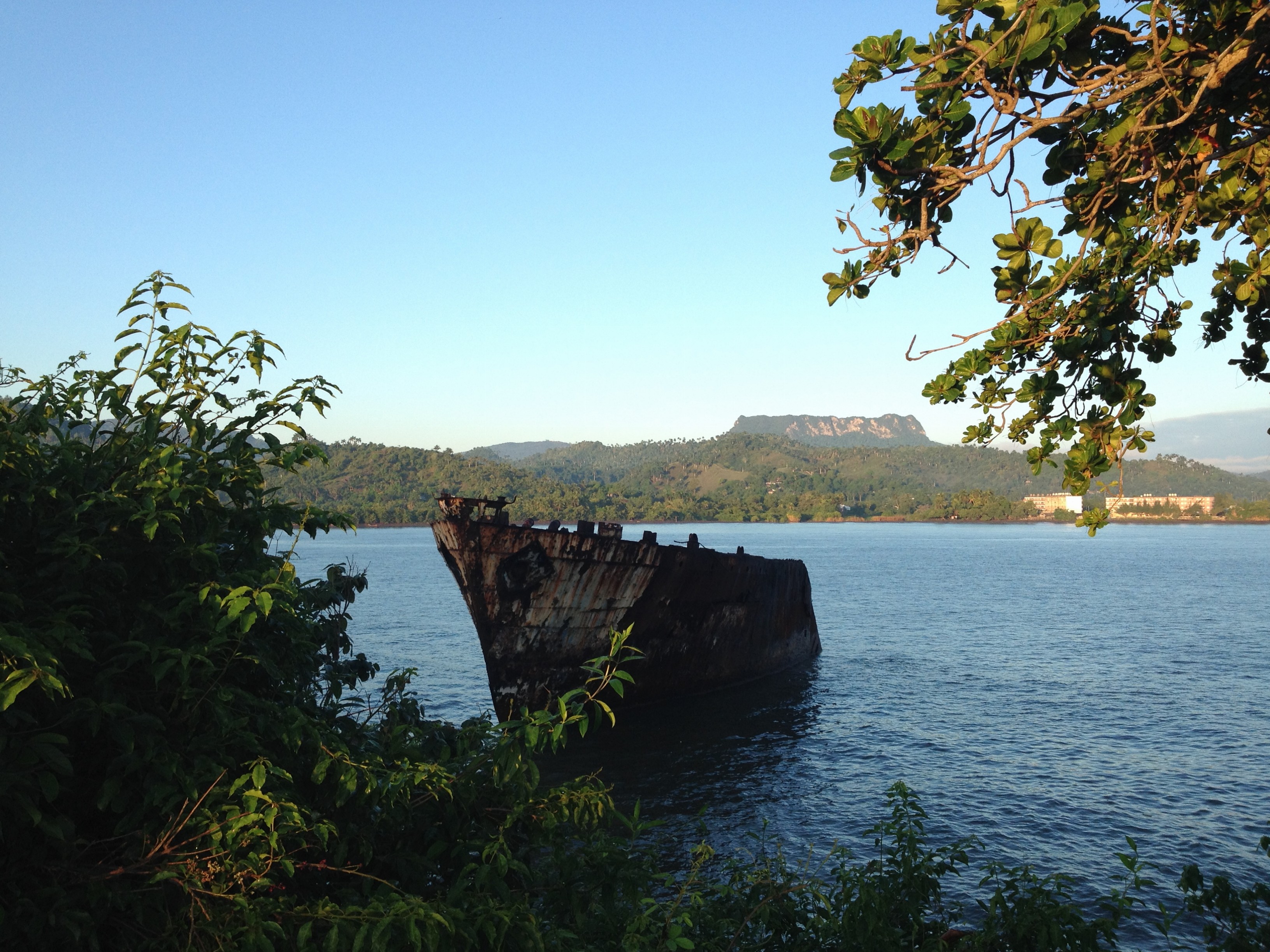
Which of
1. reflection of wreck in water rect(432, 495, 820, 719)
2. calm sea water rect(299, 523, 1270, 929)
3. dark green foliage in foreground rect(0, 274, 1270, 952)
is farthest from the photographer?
reflection of wreck in water rect(432, 495, 820, 719)

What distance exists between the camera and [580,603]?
20000 mm

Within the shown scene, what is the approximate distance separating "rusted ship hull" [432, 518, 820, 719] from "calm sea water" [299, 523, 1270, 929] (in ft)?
4.01

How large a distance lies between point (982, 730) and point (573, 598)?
11096 millimetres

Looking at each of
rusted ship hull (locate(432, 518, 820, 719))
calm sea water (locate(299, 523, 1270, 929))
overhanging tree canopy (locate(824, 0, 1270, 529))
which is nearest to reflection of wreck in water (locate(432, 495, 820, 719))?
rusted ship hull (locate(432, 518, 820, 719))

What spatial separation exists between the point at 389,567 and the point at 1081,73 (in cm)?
8596

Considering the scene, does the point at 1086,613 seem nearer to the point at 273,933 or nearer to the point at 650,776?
the point at 650,776

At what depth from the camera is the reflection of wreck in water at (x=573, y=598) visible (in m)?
18.9

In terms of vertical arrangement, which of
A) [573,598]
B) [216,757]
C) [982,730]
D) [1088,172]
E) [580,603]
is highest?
[1088,172]

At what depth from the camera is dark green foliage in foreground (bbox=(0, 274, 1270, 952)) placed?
3633 mm

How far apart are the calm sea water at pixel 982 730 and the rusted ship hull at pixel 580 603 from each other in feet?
4.01

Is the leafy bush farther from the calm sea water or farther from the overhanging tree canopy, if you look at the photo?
the calm sea water

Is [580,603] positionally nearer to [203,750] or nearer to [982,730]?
[982,730]

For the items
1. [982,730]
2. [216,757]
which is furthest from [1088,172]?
[982,730]

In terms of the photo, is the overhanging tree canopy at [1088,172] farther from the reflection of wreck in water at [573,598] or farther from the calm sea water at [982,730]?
the reflection of wreck in water at [573,598]
